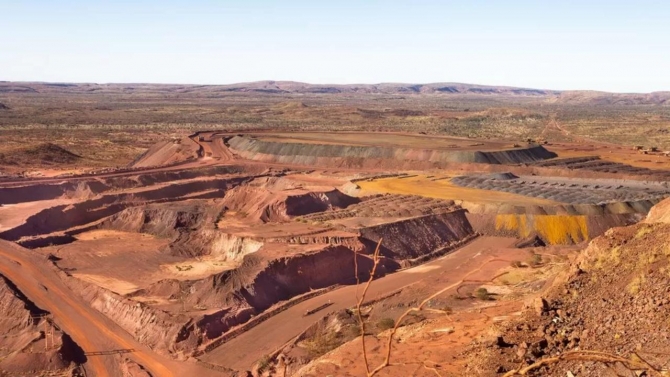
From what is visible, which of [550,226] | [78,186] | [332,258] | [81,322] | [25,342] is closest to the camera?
[25,342]

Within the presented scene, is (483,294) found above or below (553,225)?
above

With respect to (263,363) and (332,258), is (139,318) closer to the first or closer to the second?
(263,363)

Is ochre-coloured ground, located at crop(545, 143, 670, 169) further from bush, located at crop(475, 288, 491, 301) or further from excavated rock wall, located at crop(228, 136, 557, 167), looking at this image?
bush, located at crop(475, 288, 491, 301)

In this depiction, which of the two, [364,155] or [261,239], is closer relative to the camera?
[261,239]

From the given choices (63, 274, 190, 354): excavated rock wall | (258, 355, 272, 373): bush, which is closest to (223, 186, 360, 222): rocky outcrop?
(63, 274, 190, 354): excavated rock wall

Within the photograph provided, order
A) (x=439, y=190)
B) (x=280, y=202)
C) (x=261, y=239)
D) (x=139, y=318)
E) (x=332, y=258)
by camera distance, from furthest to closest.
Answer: (x=439, y=190), (x=280, y=202), (x=261, y=239), (x=332, y=258), (x=139, y=318)

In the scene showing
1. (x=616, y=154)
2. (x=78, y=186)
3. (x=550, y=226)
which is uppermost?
→ (x=616, y=154)

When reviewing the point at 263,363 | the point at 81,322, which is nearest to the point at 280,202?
the point at 81,322

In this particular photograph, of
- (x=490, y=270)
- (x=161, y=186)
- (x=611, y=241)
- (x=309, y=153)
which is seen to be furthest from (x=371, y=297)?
(x=309, y=153)
